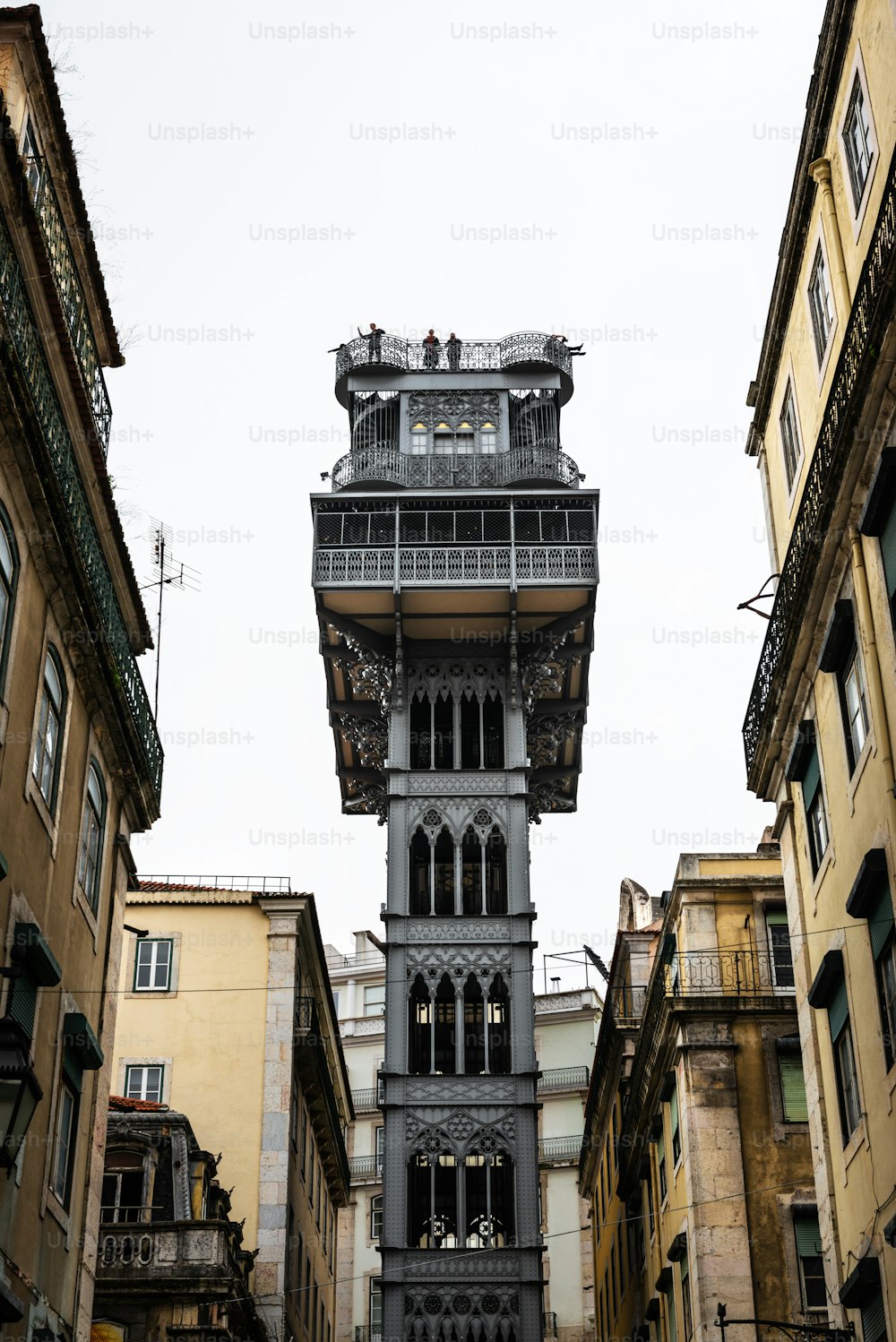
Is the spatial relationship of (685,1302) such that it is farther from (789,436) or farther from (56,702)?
(56,702)

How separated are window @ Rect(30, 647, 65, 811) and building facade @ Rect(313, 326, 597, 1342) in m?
22.9

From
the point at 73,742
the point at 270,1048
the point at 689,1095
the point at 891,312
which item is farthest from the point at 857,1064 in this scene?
the point at 270,1048

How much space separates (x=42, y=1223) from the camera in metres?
20.3

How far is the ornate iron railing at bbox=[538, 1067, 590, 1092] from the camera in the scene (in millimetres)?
73500

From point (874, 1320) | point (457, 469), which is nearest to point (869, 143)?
point (874, 1320)

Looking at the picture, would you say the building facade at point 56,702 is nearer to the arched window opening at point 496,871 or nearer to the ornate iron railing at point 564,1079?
the arched window opening at point 496,871

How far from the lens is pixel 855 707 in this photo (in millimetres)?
20969

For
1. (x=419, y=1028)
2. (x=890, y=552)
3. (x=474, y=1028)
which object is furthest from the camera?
(x=419, y=1028)

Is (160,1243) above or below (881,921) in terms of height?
below

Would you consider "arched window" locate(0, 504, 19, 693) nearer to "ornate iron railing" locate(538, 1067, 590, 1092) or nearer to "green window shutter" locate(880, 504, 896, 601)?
"green window shutter" locate(880, 504, 896, 601)

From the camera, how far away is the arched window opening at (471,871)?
45969mm

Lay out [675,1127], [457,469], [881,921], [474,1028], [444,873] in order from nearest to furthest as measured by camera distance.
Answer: [881,921], [675,1127], [474,1028], [444,873], [457,469]

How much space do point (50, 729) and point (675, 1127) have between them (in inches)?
773

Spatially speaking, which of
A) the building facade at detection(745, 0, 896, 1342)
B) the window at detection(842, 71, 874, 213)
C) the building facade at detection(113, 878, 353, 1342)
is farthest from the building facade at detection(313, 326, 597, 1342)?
the window at detection(842, 71, 874, 213)
